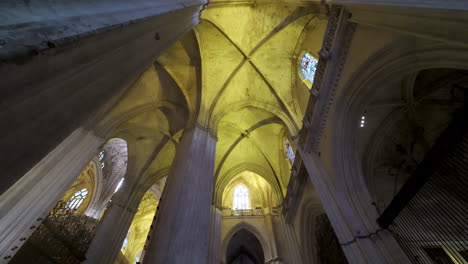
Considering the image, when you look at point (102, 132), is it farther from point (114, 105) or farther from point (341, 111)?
point (341, 111)

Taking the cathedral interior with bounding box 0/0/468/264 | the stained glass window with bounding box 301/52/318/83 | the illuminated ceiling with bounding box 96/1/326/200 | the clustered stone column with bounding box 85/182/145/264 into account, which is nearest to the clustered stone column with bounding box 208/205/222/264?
the cathedral interior with bounding box 0/0/468/264

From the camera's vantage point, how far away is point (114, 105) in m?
6.81

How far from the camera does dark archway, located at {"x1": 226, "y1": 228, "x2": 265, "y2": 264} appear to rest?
14.0m

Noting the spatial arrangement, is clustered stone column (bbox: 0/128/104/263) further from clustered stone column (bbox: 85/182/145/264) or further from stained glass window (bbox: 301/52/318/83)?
stained glass window (bbox: 301/52/318/83)

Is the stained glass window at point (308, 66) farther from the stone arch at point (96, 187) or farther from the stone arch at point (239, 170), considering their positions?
the stone arch at point (96, 187)

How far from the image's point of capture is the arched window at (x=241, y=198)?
13.5 m

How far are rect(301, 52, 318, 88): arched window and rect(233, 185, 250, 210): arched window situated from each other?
9265 millimetres

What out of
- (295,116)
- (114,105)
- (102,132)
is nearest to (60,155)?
(102,132)

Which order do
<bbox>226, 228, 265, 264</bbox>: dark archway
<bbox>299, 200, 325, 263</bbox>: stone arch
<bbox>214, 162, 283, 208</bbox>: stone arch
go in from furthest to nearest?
<bbox>226, 228, 265, 264</bbox>: dark archway, <bbox>214, 162, 283, 208</bbox>: stone arch, <bbox>299, 200, 325, 263</bbox>: stone arch

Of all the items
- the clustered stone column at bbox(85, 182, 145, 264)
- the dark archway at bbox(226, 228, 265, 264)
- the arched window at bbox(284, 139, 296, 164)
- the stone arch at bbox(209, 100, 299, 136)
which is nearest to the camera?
the clustered stone column at bbox(85, 182, 145, 264)

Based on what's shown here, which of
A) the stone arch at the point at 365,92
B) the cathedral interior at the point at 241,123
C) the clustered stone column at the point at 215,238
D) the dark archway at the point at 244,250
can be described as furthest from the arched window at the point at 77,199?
the stone arch at the point at 365,92

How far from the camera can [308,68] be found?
26.2 feet

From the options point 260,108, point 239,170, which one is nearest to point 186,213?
point 260,108

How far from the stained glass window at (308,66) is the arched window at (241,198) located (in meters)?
9.34
